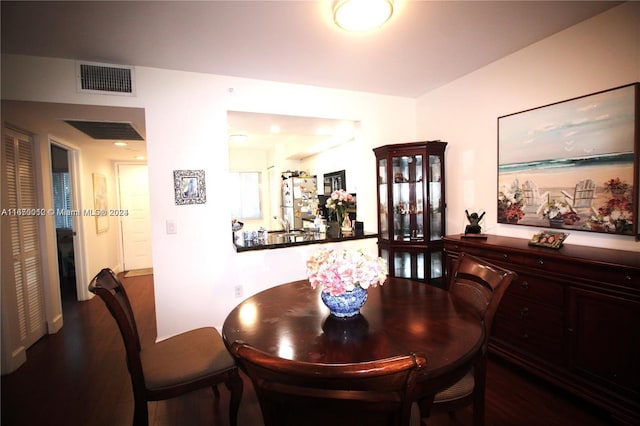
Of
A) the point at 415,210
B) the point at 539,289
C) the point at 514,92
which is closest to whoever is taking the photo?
the point at 539,289

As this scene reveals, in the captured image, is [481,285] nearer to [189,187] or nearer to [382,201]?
[382,201]

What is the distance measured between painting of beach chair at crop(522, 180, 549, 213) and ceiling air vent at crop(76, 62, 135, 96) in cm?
349

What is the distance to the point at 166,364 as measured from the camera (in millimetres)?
1623

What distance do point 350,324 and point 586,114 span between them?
88.6 inches

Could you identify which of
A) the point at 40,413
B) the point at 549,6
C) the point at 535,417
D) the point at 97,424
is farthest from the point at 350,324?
the point at 549,6

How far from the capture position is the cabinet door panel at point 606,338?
1.61 m

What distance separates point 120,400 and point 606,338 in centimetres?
312

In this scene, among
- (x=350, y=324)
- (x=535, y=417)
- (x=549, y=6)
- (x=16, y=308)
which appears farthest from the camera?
(x=16, y=308)

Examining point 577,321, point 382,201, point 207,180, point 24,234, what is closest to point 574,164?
point 577,321

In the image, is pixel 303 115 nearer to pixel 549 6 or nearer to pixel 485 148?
pixel 485 148

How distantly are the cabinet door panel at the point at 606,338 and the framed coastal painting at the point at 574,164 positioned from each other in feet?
1.89

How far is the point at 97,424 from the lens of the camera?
1.85 metres

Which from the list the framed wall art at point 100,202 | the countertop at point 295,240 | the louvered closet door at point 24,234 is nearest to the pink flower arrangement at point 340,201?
the countertop at point 295,240

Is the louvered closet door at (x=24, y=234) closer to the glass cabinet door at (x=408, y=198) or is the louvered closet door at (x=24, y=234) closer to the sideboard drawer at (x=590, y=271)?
the glass cabinet door at (x=408, y=198)
